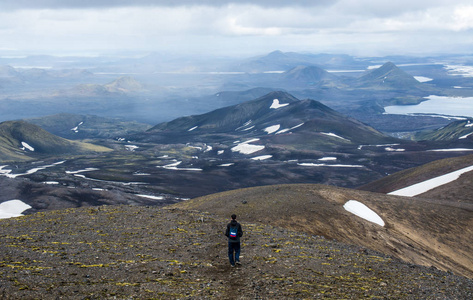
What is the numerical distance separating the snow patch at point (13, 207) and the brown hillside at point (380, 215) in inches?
1196

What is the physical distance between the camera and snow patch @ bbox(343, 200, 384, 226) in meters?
43.7

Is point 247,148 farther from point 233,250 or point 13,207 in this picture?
point 233,250

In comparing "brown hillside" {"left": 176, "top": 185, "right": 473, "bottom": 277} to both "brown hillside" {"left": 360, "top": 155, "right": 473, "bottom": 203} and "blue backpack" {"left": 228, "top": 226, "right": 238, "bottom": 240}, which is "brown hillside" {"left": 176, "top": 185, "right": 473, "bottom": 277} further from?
"blue backpack" {"left": 228, "top": 226, "right": 238, "bottom": 240}

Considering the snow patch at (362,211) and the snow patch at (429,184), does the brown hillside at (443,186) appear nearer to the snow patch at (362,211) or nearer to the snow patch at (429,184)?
the snow patch at (429,184)

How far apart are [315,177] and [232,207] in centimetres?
9994

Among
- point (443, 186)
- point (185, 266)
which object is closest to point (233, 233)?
point (185, 266)

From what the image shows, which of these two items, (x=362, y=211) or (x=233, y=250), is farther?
(x=362, y=211)

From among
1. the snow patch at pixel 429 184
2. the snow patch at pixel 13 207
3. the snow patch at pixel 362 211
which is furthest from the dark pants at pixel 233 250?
the snow patch at pixel 429 184

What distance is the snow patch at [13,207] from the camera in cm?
6274

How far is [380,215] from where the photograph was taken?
45.4 metres

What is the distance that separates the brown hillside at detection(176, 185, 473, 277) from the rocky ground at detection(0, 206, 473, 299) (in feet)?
24.4

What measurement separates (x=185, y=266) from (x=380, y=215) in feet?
98.3

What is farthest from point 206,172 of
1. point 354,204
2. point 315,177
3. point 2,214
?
point 354,204

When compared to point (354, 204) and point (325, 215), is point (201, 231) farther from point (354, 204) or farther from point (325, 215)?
point (354, 204)
